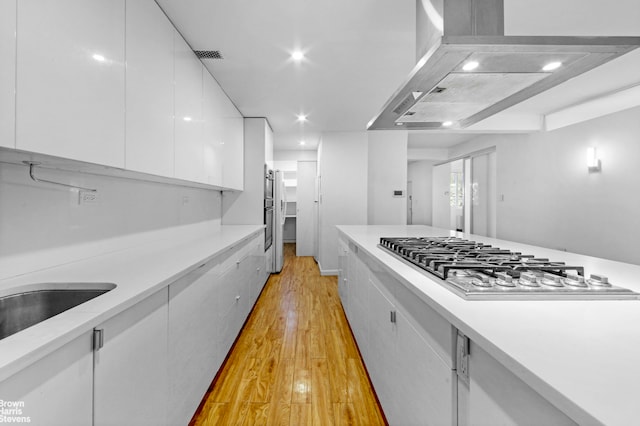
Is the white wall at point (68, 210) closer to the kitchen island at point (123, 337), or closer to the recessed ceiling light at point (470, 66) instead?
the kitchen island at point (123, 337)

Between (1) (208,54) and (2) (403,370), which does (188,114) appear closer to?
(1) (208,54)

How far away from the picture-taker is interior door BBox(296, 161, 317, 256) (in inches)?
253

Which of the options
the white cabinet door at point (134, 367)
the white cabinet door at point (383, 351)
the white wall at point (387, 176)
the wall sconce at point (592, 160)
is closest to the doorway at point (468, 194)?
the wall sconce at point (592, 160)

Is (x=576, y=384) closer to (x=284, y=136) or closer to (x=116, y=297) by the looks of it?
(x=116, y=297)

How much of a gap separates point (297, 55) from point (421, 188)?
7.07m

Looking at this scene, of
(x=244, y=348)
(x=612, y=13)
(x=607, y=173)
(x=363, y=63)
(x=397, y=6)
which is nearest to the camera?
(x=397, y=6)

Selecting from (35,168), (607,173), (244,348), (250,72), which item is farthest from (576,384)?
(607,173)

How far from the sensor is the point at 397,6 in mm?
1852

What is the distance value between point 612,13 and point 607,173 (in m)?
2.59

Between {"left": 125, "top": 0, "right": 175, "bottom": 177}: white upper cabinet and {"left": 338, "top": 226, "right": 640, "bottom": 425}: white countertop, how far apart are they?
4.97 ft

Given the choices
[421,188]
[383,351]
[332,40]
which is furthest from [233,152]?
[421,188]

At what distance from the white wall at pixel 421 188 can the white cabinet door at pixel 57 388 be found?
865 centimetres

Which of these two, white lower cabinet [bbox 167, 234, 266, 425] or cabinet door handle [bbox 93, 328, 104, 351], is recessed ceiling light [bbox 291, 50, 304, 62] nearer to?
white lower cabinet [bbox 167, 234, 266, 425]

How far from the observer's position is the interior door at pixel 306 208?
642 centimetres
